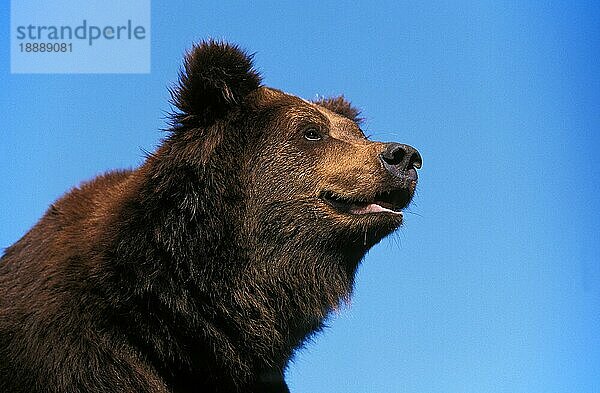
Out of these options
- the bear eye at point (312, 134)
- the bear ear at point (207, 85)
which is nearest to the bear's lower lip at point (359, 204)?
the bear eye at point (312, 134)

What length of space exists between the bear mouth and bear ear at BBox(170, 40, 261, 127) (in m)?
0.84

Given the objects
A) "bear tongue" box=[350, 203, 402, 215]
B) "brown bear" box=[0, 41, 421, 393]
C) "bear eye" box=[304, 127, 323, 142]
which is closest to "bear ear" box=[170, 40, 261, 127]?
"brown bear" box=[0, 41, 421, 393]

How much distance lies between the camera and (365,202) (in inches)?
204

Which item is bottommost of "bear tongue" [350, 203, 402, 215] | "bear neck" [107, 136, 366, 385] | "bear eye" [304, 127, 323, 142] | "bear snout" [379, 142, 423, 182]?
"bear neck" [107, 136, 366, 385]

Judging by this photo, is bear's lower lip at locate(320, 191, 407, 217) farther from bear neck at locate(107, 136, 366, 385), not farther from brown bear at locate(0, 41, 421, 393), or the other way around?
bear neck at locate(107, 136, 366, 385)

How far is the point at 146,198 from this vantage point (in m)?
5.08

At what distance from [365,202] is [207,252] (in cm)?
95

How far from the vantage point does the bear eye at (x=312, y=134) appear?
17.9 ft

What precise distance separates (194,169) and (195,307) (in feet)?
2.59

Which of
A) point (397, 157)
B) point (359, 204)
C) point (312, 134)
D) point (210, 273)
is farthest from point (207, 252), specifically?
point (397, 157)

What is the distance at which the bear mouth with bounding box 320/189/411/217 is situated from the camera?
5.17 metres

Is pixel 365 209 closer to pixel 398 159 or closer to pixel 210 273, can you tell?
pixel 398 159

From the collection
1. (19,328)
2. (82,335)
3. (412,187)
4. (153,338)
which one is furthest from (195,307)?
(412,187)

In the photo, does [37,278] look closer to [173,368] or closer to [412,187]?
[173,368]
